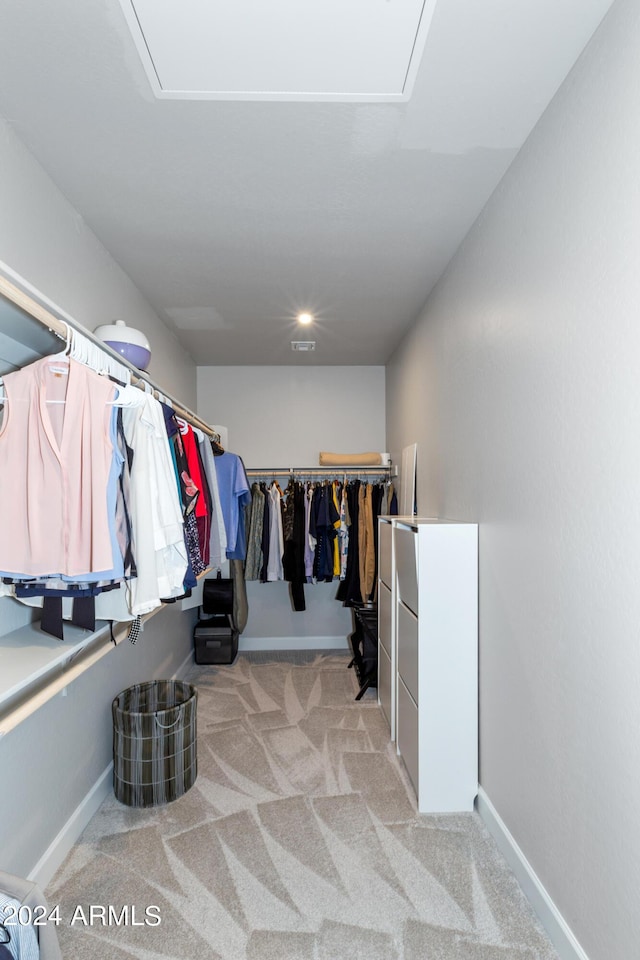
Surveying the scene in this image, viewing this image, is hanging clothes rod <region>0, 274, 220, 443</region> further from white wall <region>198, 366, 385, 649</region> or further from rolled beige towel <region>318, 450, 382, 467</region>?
white wall <region>198, 366, 385, 649</region>

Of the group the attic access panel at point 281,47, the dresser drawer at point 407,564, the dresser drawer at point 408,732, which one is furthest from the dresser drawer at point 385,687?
the attic access panel at point 281,47

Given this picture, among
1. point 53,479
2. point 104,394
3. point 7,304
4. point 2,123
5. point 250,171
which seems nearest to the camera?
point 7,304

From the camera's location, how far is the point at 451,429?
290cm

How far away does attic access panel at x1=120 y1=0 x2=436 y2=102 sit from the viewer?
1.36 metres

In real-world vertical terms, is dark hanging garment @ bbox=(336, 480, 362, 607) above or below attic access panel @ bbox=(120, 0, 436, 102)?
below

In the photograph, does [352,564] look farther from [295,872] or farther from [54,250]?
[54,250]

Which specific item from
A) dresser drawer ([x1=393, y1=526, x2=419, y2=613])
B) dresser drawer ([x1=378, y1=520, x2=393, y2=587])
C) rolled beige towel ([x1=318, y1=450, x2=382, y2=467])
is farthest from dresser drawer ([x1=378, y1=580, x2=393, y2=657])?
rolled beige towel ([x1=318, y1=450, x2=382, y2=467])

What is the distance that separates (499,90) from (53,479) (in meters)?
1.73

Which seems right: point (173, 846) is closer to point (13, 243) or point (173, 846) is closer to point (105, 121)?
point (13, 243)

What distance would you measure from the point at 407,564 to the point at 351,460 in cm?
223

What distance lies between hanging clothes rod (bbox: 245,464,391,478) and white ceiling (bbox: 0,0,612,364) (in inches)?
74.1

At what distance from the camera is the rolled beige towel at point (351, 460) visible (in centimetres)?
480

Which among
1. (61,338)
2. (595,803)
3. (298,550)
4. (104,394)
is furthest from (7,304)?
(298,550)

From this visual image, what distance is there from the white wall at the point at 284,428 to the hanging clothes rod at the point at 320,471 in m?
0.11
